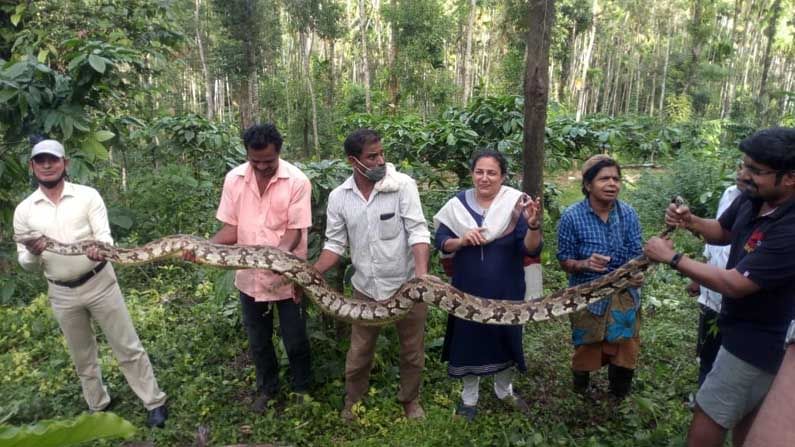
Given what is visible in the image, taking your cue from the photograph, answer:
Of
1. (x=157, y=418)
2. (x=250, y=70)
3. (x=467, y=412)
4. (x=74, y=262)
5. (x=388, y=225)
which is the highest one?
(x=250, y=70)

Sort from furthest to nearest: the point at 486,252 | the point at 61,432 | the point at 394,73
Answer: the point at 394,73, the point at 486,252, the point at 61,432

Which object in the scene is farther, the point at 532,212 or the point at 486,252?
the point at 486,252

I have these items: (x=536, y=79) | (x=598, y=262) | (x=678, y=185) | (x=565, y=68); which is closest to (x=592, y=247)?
(x=598, y=262)

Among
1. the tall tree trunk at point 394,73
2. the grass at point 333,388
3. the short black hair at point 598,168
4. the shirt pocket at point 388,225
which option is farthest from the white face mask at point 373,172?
the tall tree trunk at point 394,73

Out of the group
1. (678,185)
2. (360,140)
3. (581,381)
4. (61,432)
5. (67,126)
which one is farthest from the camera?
(678,185)

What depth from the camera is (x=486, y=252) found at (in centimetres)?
410

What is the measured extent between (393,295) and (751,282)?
91.7 inches

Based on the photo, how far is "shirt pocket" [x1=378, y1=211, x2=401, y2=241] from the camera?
405 centimetres

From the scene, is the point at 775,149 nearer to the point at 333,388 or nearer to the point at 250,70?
the point at 333,388

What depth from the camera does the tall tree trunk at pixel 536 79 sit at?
13.8 ft

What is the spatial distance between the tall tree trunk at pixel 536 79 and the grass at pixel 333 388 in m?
2.03

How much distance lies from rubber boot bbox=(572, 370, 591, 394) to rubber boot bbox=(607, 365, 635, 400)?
21 cm

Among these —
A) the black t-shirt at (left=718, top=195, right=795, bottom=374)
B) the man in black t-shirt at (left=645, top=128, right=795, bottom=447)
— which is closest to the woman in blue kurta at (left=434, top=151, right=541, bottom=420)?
the man in black t-shirt at (left=645, top=128, right=795, bottom=447)

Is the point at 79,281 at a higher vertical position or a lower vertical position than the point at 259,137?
lower
